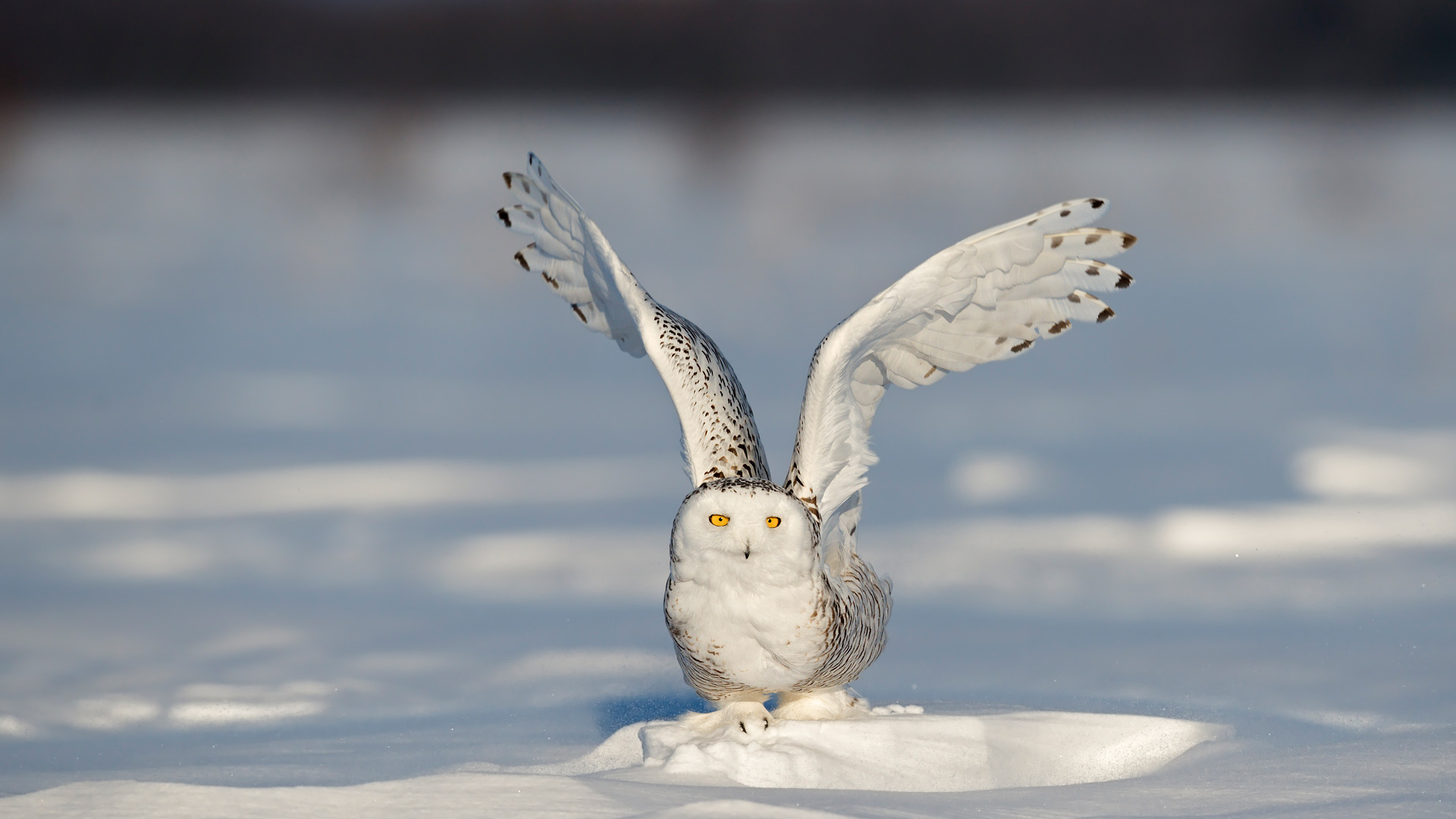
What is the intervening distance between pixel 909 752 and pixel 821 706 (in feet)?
0.81

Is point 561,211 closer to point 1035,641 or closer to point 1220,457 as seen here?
point 1035,641

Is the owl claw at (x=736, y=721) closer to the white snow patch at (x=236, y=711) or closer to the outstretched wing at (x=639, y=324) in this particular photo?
the outstretched wing at (x=639, y=324)

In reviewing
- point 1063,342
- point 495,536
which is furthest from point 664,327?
point 1063,342

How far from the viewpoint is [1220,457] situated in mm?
5652

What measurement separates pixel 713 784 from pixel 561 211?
1.54 metres

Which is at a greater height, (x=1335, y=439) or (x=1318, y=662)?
(x=1335, y=439)

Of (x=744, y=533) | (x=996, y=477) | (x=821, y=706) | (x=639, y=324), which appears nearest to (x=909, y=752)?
(x=821, y=706)

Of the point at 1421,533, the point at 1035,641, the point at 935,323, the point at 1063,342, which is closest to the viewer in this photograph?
the point at 935,323

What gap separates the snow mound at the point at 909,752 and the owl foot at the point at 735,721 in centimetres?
2

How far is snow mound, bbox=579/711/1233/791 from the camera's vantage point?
2.72m

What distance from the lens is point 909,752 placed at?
2.87 meters

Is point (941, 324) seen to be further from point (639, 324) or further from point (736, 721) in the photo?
point (736, 721)

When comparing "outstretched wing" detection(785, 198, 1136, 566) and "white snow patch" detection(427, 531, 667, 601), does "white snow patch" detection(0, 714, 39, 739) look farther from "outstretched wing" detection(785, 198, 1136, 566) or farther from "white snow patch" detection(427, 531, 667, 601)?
"outstretched wing" detection(785, 198, 1136, 566)

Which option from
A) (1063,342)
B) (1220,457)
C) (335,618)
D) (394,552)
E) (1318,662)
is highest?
(1063,342)
